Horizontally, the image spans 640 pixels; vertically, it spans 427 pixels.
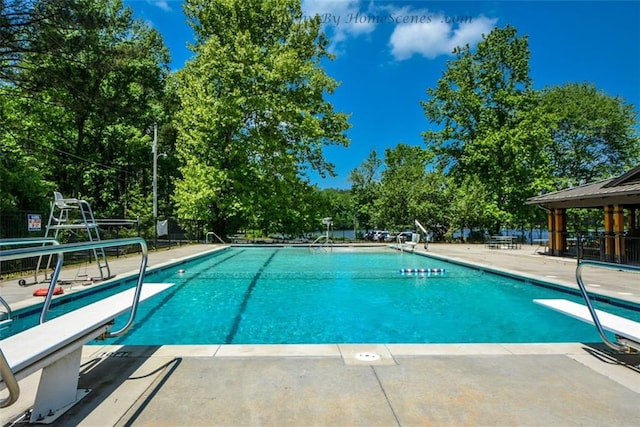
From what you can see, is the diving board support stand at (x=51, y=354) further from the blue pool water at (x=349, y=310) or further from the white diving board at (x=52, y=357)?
the blue pool water at (x=349, y=310)

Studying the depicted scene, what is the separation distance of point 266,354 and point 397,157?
116ft

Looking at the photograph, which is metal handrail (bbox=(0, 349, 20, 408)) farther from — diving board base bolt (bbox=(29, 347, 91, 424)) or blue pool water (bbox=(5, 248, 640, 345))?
blue pool water (bbox=(5, 248, 640, 345))

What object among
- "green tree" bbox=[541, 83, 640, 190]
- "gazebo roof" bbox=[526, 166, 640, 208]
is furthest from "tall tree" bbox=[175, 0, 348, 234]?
"green tree" bbox=[541, 83, 640, 190]

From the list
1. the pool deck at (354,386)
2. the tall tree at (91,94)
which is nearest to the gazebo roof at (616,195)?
the pool deck at (354,386)

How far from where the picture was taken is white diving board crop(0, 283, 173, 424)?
6.26ft

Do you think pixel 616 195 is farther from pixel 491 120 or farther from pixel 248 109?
pixel 248 109

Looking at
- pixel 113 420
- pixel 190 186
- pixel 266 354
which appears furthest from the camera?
pixel 190 186

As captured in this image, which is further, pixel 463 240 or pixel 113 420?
pixel 463 240

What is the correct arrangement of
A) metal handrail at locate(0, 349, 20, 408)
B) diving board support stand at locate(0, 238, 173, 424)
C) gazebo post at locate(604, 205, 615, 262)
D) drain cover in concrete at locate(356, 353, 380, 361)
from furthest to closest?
gazebo post at locate(604, 205, 615, 262) < drain cover in concrete at locate(356, 353, 380, 361) < diving board support stand at locate(0, 238, 173, 424) < metal handrail at locate(0, 349, 20, 408)

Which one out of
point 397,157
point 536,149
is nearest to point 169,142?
point 397,157

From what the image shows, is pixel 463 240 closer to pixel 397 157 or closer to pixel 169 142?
pixel 397 157

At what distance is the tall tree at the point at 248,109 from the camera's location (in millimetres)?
20375

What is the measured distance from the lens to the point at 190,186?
67.5 ft

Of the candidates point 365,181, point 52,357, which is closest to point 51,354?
point 52,357
